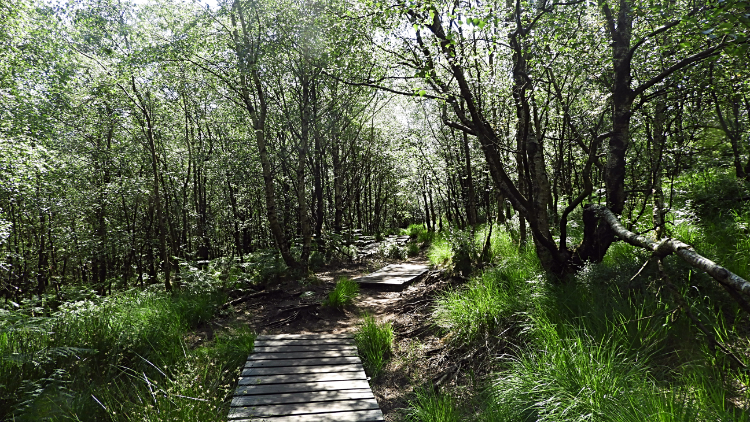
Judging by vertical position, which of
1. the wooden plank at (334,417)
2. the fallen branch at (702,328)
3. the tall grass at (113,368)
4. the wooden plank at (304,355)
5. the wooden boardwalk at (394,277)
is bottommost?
the wooden plank at (334,417)

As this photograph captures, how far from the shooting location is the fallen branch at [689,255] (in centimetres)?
251

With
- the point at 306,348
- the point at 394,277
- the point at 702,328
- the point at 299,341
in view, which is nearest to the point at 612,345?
the point at 702,328

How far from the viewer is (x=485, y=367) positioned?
14.9 feet

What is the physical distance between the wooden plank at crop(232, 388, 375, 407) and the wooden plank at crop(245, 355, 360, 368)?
32.5 inches

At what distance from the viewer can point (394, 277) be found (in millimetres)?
10664

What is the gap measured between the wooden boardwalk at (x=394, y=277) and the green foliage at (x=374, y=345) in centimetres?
398

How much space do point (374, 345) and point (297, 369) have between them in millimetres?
1171

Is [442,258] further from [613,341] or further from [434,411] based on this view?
[434,411]

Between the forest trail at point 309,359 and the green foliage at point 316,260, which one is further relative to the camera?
the green foliage at point 316,260

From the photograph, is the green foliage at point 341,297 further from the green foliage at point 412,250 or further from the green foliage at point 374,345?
the green foliage at point 412,250

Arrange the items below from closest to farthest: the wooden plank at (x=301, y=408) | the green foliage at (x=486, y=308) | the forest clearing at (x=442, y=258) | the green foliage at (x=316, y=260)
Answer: the forest clearing at (x=442, y=258)
the wooden plank at (x=301, y=408)
the green foliage at (x=486, y=308)
the green foliage at (x=316, y=260)

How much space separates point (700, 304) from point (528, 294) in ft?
6.28

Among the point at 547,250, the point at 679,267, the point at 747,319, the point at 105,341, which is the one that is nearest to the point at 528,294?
the point at 547,250

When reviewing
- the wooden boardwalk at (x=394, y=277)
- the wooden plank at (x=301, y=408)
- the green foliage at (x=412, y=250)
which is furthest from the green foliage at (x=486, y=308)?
the green foliage at (x=412, y=250)
